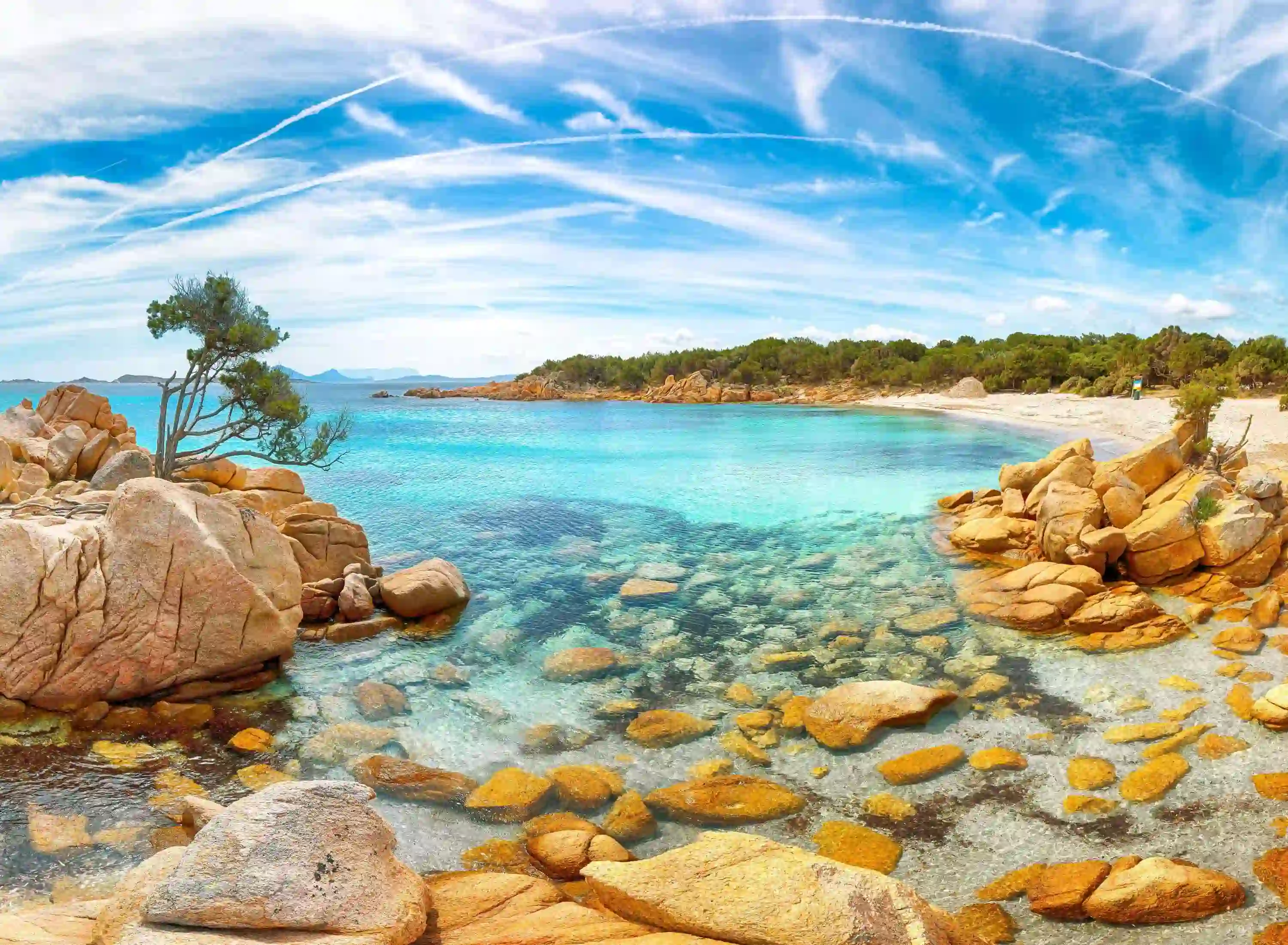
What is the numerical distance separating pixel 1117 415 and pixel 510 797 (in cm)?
6065

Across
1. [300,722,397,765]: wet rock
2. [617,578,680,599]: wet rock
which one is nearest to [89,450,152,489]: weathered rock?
[617,578,680,599]: wet rock

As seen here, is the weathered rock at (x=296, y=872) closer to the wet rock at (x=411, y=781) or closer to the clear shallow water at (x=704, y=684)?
the clear shallow water at (x=704, y=684)

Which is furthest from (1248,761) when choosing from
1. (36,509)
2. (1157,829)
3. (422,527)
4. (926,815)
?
(422,527)

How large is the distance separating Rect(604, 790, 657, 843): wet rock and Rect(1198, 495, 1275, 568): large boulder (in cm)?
Result: 1509

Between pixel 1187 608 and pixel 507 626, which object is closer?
pixel 1187 608

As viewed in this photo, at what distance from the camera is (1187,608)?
15.8 m

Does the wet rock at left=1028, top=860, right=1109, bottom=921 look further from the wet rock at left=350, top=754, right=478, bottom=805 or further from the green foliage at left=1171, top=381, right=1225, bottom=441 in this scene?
the green foliage at left=1171, top=381, right=1225, bottom=441

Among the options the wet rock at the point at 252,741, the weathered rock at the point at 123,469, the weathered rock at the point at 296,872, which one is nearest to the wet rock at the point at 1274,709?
the weathered rock at the point at 296,872

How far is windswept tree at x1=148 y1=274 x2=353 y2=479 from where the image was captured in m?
22.1

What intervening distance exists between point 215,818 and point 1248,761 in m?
12.7

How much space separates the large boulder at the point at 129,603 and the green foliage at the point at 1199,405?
25.7 meters

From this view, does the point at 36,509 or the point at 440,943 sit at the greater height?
the point at 36,509

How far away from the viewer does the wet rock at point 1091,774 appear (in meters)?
9.92

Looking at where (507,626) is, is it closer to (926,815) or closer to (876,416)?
(926,815)
